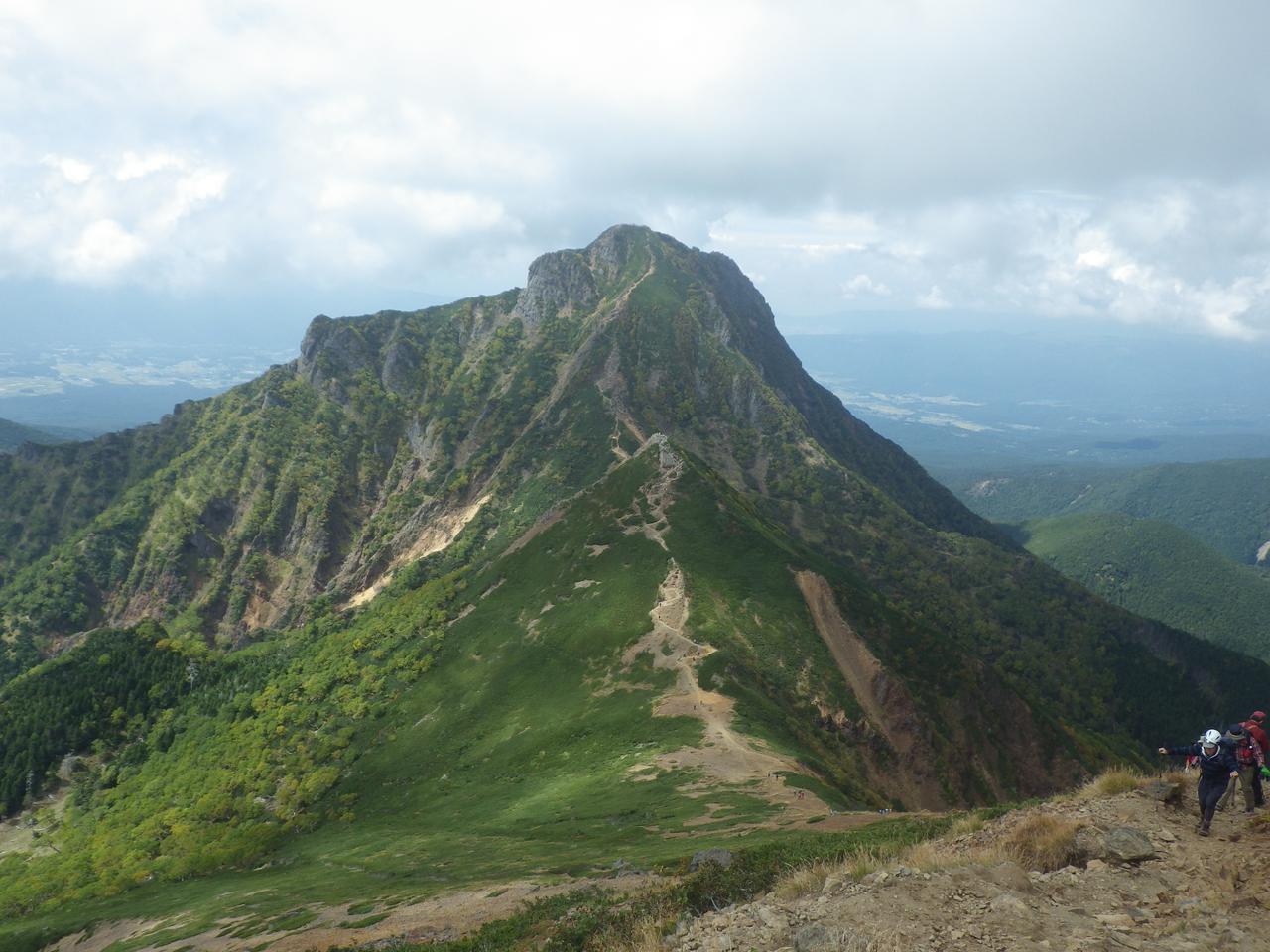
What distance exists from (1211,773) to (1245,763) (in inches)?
66.7

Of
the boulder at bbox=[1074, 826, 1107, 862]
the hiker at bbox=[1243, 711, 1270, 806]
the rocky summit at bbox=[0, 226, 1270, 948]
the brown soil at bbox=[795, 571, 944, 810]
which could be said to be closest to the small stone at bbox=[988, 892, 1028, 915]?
the boulder at bbox=[1074, 826, 1107, 862]

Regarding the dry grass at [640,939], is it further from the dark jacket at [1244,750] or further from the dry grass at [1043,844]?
the dark jacket at [1244,750]

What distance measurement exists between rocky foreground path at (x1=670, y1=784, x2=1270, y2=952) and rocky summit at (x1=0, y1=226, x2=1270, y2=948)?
16.7 metres

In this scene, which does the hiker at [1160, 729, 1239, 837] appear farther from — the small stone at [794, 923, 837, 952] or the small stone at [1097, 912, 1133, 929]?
the small stone at [794, 923, 837, 952]

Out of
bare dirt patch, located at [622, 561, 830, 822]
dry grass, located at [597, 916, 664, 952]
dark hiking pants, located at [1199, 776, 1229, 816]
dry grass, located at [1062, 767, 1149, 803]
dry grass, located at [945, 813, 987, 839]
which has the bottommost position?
bare dirt patch, located at [622, 561, 830, 822]

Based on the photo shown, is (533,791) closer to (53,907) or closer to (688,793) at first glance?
(688,793)

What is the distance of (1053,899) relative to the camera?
17438 millimetres

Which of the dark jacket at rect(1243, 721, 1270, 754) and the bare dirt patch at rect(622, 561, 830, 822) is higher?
the dark jacket at rect(1243, 721, 1270, 754)

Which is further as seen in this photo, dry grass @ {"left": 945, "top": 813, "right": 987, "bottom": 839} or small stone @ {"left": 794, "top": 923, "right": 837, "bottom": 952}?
dry grass @ {"left": 945, "top": 813, "right": 987, "bottom": 839}

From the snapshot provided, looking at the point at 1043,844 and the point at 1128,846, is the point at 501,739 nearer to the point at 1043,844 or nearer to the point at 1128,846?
the point at 1043,844

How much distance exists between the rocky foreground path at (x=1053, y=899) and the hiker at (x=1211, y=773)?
53 centimetres

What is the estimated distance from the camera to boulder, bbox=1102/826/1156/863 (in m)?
19.0

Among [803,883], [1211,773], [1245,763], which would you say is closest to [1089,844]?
[1211,773]

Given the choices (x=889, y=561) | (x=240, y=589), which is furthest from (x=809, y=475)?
(x=240, y=589)
